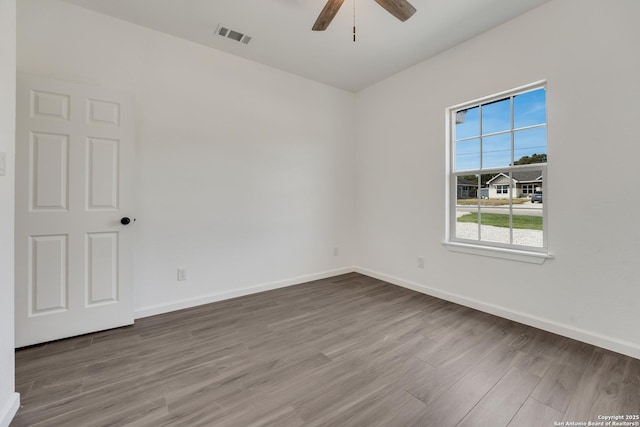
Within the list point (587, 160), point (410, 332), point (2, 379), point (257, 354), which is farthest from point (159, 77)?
point (587, 160)

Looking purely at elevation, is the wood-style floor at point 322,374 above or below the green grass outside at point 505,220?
below

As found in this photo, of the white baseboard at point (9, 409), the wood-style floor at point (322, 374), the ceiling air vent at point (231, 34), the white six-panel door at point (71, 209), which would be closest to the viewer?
the white baseboard at point (9, 409)

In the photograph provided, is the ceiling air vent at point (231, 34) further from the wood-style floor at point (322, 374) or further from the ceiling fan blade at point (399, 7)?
the wood-style floor at point (322, 374)

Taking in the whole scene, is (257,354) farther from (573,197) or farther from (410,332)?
(573,197)

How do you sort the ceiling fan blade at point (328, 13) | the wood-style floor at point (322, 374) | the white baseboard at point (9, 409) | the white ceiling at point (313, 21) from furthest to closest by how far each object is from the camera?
the white ceiling at point (313, 21), the ceiling fan blade at point (328, 13), the wood-style floor at point (322, 374), the white baseboard at point (9, 409)

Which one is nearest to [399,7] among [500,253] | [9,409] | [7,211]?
[500,253]

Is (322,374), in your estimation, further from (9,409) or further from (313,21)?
(313,21)

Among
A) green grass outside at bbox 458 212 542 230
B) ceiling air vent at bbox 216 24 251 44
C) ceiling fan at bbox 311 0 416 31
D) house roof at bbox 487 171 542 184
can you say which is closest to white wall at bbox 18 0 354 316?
ceiling air vent at bbox 216 24 251 44

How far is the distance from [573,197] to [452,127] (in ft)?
4.62

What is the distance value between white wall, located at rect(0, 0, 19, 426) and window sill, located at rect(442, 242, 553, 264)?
3560mm

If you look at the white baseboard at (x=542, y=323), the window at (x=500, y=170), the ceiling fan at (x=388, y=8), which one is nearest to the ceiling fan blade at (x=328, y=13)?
the ceiling fan at (x=388, y=8)

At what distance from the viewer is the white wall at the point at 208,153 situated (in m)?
2.46

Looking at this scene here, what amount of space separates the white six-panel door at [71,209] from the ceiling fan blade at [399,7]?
7.60ft

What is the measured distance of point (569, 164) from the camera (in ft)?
7.45
